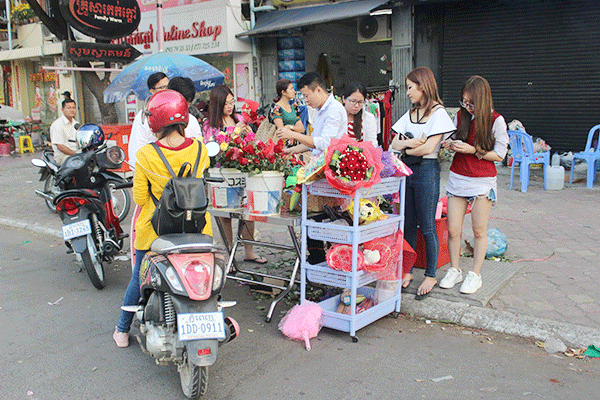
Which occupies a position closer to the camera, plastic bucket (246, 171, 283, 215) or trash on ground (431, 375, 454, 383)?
trash on ground (431, 375, 454, 383)

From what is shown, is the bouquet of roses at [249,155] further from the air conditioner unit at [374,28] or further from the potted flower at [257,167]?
the air conditioner unit at [374,28]

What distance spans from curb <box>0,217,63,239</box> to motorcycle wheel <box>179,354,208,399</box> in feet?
17.0

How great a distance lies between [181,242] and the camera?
324 centimetres

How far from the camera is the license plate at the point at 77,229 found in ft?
17.3

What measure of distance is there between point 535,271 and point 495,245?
590mm

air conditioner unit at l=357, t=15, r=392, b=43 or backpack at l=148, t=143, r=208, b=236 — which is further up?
air conditioner unit at l=357, t=15, r=392, b=43

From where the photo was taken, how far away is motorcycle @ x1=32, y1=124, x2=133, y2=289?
17.4ft

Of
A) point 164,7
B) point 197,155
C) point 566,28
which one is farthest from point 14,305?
point 164,7

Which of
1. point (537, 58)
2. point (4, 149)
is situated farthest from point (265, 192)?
point (4, 149)

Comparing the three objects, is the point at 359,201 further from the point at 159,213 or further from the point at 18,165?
the point at 18,165

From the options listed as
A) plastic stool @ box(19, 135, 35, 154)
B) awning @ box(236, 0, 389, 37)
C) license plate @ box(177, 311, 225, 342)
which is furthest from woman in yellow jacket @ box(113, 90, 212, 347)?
plastic stool @ box(19, 135, 35, 154)

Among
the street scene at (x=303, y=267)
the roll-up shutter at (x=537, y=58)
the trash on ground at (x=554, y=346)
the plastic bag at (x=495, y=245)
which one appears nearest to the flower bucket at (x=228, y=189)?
the street scene at (x=303, y=267)

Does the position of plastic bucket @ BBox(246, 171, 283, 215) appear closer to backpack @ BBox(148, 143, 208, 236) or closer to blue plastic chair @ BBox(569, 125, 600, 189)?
backpack @ BBox(148, 143, 208, 236)

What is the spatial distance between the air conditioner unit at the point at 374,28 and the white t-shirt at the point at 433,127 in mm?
8284
